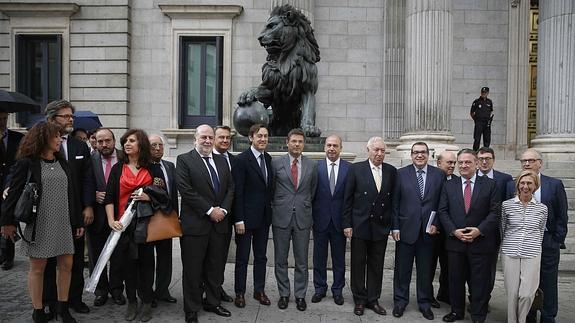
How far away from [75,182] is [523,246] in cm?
474

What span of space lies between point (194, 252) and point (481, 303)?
3203mm

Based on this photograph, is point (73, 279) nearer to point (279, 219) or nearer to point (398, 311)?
point (279, 219)

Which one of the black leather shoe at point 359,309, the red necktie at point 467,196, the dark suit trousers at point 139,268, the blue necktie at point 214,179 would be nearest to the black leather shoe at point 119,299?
the dark suit trousers at point 139,268

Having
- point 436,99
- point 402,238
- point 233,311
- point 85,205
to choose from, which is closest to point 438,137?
point 436,99

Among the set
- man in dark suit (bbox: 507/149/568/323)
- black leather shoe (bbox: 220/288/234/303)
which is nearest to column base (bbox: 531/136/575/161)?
man in dark suit (bbox: 507/149/568/323)

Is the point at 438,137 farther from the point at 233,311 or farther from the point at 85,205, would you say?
the point at 85,205

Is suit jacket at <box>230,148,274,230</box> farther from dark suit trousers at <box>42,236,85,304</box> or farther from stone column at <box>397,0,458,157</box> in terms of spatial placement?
stone column at <box>397,0,458,157</box>

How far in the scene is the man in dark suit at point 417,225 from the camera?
5.73 m

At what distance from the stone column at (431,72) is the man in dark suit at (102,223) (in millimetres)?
8943

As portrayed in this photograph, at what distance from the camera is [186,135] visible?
16188 millimetres

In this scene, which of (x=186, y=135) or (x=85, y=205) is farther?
(x=186, y=135)

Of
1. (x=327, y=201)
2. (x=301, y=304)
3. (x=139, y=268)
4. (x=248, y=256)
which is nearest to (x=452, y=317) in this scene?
(x=301, y=304)

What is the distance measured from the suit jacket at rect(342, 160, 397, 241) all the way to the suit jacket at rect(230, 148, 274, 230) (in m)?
0.99

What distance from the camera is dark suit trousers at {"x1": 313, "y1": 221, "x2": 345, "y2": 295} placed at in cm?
598
